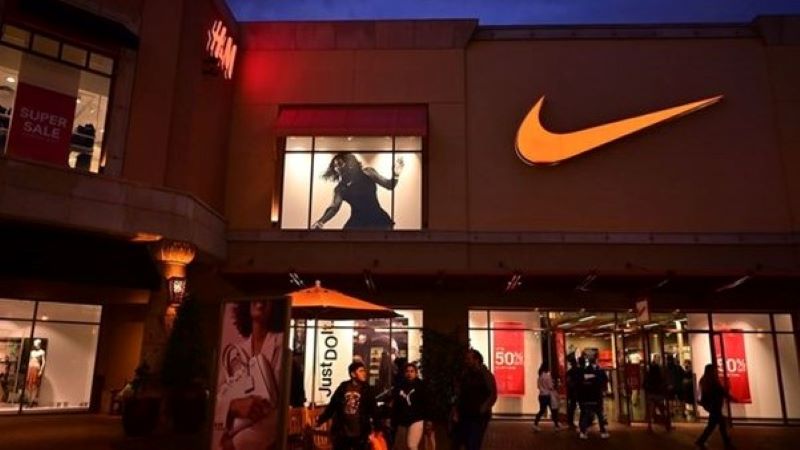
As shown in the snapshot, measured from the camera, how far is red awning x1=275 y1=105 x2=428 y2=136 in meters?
19.2

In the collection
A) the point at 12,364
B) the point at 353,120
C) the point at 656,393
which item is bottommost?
the point at 656,393

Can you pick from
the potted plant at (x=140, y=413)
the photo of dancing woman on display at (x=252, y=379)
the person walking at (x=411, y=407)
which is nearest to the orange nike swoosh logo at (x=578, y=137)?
the person walking at (x=411, y=407)

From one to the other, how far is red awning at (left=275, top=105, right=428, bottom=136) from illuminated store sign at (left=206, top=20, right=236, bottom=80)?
202 cm

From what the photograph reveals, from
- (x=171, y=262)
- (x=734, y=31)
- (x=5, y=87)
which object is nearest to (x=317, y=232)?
(x=171, y=262)

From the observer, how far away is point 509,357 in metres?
19.1

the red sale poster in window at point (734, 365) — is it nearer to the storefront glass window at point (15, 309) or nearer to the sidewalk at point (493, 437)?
the sidewalk at point (493, 437)

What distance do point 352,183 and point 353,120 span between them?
6.12 ft

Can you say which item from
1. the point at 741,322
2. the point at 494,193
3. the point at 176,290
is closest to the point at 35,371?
the point at 176,290

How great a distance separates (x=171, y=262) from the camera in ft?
51.1

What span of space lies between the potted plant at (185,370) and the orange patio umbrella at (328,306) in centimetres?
276

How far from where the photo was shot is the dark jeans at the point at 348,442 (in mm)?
8008

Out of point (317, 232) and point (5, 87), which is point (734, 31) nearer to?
point (317, 232)

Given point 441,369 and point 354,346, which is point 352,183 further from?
point 441,369

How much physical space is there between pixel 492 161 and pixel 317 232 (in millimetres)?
5549
